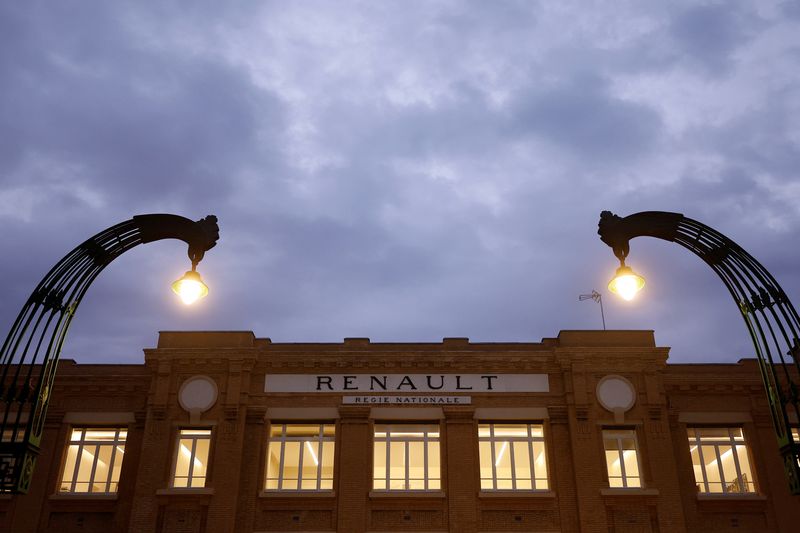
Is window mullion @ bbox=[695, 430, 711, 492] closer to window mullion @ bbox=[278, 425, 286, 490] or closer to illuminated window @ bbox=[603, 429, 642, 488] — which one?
illuminated window @ bbox=[603, 429, 642, 488]

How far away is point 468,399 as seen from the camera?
2634 cm

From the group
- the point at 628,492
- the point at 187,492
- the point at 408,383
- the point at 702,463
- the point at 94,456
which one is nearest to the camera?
the point at 628,492

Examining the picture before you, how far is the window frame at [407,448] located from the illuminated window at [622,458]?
6003 mm

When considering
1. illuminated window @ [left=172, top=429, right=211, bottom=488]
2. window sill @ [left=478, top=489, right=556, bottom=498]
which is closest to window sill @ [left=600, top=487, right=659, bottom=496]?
window sill @ [left=478, top=489, right=556, bottom=498]

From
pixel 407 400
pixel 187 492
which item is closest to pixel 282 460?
pixel 187 492

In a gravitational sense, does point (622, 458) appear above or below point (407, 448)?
below

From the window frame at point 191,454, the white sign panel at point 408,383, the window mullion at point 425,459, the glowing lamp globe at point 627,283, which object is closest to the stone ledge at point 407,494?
the window mullion at point 425,459

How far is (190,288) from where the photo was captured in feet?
31.3

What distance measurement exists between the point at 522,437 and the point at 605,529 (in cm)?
415

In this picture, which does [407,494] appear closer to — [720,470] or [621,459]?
[621,459]

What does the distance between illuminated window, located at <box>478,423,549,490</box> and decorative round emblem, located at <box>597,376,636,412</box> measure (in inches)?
101

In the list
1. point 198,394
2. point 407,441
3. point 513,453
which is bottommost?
point 513,453

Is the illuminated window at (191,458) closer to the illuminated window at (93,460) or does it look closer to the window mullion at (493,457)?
the illuminated window at (93,460)

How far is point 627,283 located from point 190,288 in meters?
5.84
